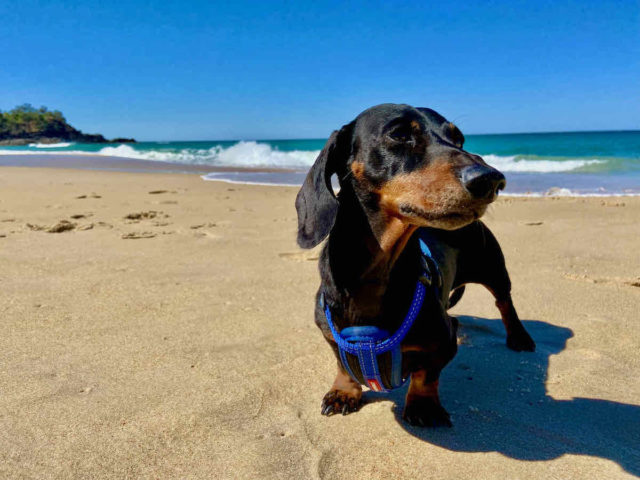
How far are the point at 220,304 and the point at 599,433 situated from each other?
244 cm

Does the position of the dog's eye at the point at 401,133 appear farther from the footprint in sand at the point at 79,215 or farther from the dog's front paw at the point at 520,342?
the footprint in sand at the point at 79,215

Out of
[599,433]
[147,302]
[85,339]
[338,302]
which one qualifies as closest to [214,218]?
[147,302]

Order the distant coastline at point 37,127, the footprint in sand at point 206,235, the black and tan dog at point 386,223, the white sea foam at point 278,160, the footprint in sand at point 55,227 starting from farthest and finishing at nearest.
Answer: the distant coastline at point 37,127 < the white sea foam at point 278,160 < the footprint in sand at point 206,235 < the footprint in sand at point 55,227 < the black and tan dog at point 386,223

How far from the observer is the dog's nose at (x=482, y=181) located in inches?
62.8

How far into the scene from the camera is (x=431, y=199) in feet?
5.68

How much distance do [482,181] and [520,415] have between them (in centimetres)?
126

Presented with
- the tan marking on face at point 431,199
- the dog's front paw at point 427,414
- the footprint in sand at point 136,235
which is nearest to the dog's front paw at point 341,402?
the dog's front paw at point 427,414

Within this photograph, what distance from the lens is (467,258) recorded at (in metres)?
3.10

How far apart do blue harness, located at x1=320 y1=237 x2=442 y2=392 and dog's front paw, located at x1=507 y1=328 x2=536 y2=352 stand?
121cm

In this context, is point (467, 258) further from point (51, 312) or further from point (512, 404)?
point (51, 312)

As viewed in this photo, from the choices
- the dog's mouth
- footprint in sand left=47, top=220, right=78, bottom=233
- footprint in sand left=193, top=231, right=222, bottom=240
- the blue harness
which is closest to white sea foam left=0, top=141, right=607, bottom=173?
footprint in sand left=193, top=231, right=222, bottom=240

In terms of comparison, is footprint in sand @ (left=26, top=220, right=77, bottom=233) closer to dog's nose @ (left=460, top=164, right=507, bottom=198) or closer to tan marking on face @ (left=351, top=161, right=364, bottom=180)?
tan marking on face @ (left=351, top=161, right=364, bottom=180)

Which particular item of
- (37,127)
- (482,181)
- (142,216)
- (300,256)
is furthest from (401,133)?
(37,127)

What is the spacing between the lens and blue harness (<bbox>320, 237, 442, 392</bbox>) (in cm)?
198
